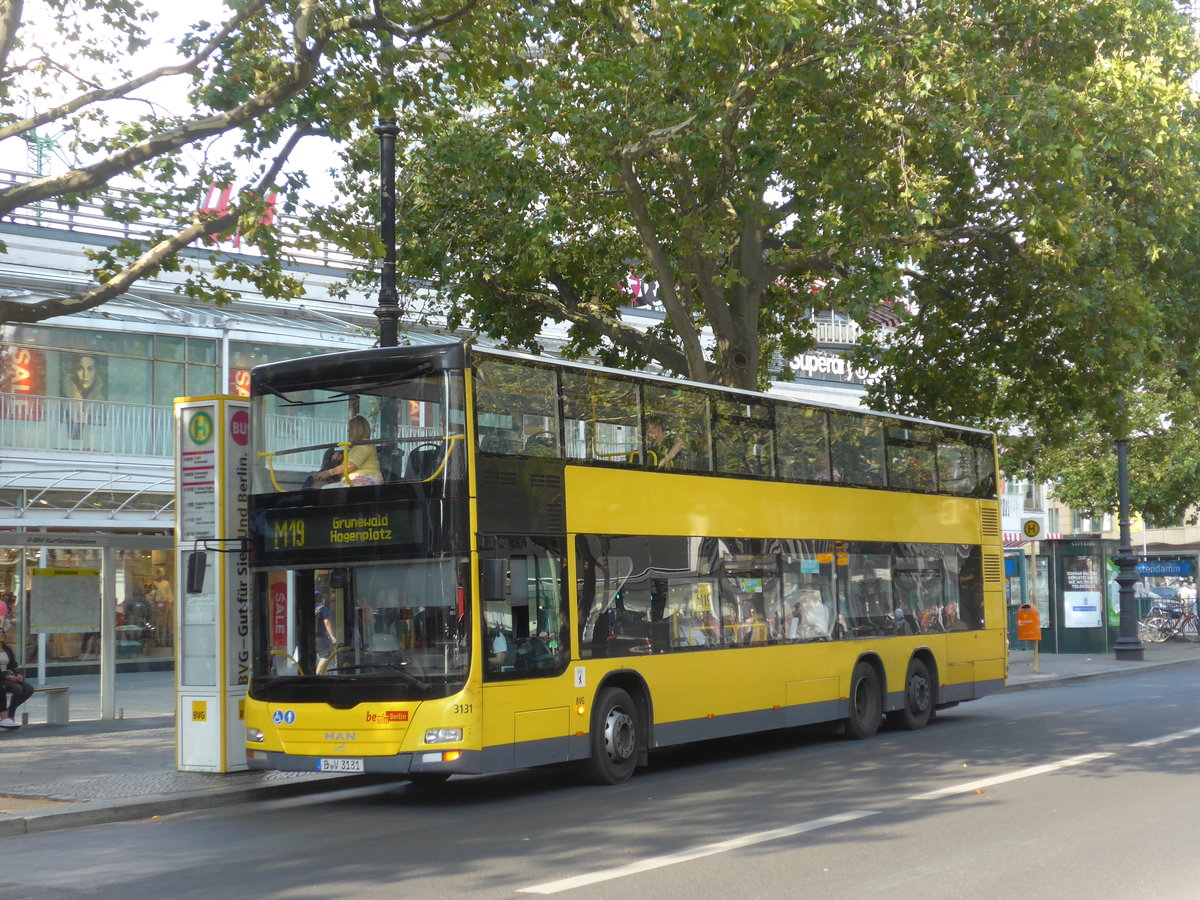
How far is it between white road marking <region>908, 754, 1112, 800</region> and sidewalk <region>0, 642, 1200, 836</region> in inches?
211

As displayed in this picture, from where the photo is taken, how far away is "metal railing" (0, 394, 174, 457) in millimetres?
26844

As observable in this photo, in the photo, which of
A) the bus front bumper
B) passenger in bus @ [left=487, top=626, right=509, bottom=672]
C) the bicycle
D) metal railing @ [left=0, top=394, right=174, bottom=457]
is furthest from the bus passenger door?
the bicycle

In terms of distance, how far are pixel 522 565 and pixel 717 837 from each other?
3462 millimetres

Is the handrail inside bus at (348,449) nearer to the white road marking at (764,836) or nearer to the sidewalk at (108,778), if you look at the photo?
the sidewalk at (108,778)

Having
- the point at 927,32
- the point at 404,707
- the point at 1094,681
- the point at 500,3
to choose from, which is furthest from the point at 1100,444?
the point at 404,707

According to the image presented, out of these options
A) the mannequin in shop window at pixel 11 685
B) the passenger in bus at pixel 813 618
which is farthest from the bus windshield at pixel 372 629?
the mannequin in shop window at pixel 11 685

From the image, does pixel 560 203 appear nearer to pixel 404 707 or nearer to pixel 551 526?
pixel 551 526

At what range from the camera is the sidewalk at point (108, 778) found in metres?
11.6

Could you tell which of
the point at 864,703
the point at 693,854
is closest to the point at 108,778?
the point at 693,854

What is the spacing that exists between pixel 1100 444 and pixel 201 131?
35725 mm

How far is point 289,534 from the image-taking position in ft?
40.7

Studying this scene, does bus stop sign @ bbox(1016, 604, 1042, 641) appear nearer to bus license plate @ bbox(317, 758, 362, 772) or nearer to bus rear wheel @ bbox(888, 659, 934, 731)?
bus rear wheel @ bbox(888, 659, 934, 731)

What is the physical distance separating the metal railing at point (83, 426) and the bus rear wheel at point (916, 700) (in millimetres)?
16347

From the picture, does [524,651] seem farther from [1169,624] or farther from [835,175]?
[1169,624]
